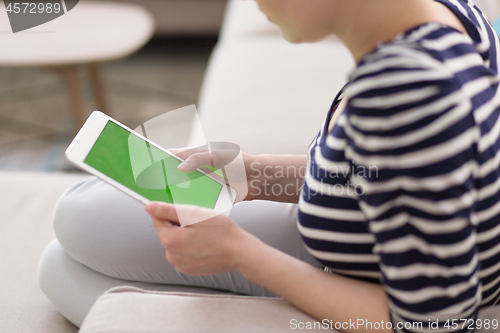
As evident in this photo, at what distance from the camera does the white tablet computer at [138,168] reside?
1.77 feet

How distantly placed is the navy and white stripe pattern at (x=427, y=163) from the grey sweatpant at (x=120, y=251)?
0.74 feet

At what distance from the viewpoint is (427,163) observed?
1.18 feet

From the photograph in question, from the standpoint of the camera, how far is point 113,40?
149 centimetres

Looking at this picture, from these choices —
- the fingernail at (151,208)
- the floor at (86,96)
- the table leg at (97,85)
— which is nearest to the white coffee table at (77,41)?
the table leg at (97,85)

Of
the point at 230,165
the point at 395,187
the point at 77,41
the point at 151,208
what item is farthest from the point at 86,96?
the point at 395,187

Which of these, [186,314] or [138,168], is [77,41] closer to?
[138,168]

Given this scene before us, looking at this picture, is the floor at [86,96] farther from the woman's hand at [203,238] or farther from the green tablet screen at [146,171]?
the woman's hand at [203,238]

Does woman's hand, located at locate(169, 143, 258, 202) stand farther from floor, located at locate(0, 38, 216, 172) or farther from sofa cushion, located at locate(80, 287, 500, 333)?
floor, located at locate(0, 38, 216, 172)

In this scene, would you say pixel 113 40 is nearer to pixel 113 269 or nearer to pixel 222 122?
pixel 222 122

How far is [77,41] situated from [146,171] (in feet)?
3.47

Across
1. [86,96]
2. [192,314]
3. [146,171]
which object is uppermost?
[146,171]

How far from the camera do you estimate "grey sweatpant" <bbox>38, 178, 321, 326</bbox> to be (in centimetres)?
63

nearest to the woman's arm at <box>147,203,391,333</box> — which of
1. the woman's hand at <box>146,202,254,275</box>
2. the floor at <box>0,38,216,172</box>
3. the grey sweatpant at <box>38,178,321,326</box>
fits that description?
the woman's hand at <box>146,202,254,275</box>

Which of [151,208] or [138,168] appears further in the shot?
[138,168]
